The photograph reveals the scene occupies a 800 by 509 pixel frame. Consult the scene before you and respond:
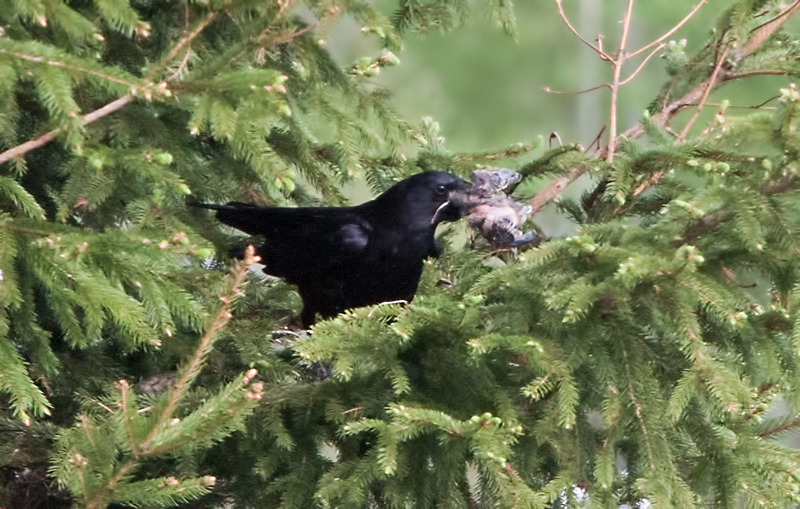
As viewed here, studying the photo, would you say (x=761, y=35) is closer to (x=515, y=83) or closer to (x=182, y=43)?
(x=182, y=43)

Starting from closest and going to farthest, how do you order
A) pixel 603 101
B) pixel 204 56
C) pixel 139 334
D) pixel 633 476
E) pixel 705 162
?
pixel 139 334
pixel 705 162
pixel 204 56
pixel 633 476
pixel 603 101

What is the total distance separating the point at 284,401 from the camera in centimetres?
151

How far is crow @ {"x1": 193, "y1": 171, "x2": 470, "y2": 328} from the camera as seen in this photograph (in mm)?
1912

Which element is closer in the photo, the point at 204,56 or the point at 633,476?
the point at 204,56

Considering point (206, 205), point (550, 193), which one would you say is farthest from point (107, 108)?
point (550, 193)

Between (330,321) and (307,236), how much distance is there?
702 millimetres

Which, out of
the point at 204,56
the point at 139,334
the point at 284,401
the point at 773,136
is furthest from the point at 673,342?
the point at 204,56

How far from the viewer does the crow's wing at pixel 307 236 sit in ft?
6.31

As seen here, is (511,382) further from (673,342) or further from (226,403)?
(226,403)

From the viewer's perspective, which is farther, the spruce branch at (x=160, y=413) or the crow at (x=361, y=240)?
the crow at (x=361, y=240)

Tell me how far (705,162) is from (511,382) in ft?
2.08

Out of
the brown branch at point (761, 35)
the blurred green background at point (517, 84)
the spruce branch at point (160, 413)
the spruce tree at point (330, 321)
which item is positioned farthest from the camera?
the blurred green background at point (517, 84)

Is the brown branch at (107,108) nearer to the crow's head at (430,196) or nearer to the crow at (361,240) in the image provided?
the crow at (361,240)

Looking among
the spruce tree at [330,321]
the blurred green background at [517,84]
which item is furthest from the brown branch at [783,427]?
the blurred green background at [517,84]
